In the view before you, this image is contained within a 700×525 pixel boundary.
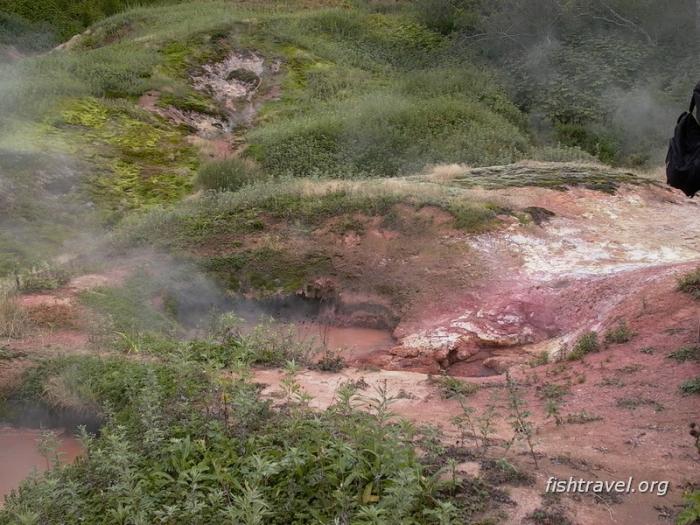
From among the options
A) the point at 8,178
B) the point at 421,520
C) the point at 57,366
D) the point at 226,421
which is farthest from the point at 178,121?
the point at 421,520

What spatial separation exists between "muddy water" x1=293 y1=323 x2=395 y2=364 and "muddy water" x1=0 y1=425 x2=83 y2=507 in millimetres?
3006

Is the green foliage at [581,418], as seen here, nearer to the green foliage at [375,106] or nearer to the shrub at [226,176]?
the green foliage at [375,106]

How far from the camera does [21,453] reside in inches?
221

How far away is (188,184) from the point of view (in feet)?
48.1

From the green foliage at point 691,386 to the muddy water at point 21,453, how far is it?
4.58 m

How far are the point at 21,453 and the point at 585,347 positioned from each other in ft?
16.6

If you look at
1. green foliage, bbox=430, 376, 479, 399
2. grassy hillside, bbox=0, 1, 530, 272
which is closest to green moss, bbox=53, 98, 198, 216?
grassy hillside, bbox=0, 1, 530, 272

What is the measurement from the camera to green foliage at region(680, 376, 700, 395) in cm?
479

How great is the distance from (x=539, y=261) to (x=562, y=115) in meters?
→ 12.6

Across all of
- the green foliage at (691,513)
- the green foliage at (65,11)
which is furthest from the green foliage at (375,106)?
the green foliage at (65,11)

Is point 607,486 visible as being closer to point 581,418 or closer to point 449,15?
point 581,418

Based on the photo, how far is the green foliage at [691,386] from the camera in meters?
4.79

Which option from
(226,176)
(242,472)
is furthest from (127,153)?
(242,472)

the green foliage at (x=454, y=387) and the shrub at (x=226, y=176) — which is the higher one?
the green foliage at (x=454, y=387)
